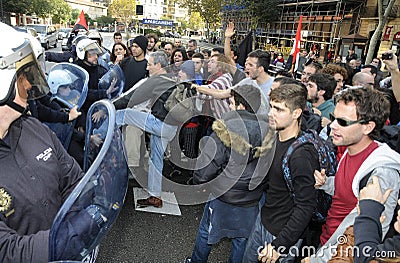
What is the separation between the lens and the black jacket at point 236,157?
6.61 feet

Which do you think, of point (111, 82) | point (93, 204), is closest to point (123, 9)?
point (111, 82)

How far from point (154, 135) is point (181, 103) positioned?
48 centimetres

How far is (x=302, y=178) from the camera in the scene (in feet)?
5.73

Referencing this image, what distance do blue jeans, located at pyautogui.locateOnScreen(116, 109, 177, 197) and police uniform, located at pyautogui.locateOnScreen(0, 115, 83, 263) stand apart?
1552 millimetres

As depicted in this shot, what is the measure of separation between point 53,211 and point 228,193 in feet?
3.91

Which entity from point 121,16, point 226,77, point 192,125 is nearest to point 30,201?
point 192,125

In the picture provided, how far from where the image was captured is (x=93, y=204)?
1.04 m

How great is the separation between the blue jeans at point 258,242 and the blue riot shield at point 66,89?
1.97m

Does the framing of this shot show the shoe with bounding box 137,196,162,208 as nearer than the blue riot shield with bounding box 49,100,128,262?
No

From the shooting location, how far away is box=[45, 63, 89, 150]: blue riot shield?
2977 mm

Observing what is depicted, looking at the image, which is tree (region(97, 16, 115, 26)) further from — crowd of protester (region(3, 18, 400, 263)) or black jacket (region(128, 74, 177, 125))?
crowd of protester (region(3, 18, 400, 263))

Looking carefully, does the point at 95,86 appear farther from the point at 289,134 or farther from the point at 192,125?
the point at 289,134

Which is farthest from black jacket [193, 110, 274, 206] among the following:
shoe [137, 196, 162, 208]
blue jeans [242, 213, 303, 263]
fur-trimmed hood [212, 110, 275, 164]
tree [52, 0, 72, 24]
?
tree [52, 0, 72, 24]

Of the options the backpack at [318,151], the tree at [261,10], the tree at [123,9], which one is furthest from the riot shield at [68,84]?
the tree at [123,9]
